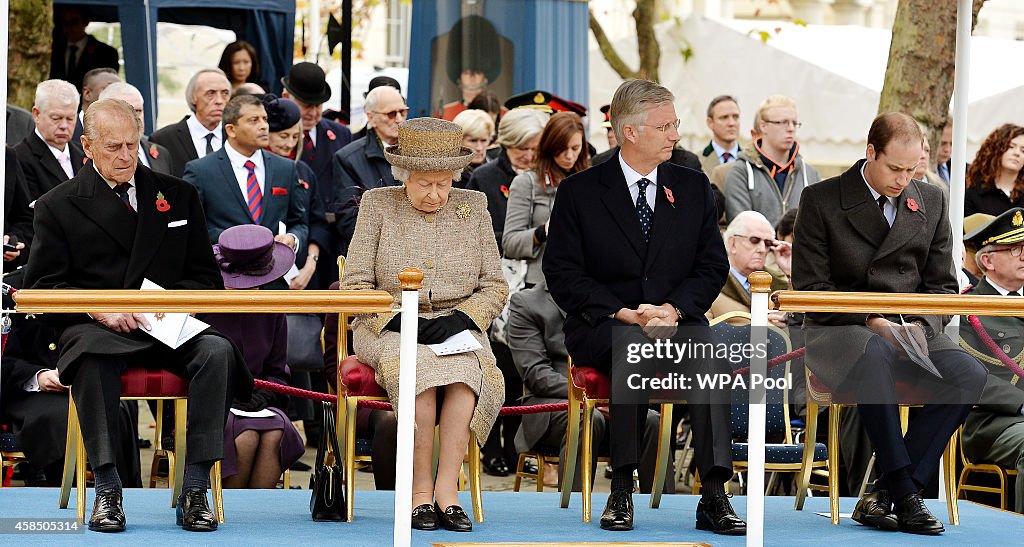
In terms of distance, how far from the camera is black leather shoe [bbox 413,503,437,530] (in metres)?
6.20

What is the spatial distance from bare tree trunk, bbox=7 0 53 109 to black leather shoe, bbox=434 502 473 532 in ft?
19.6

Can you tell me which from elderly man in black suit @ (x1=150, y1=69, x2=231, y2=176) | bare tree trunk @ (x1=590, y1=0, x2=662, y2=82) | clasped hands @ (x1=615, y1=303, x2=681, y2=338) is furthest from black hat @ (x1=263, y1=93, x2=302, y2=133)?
bare tree trunk @ (x1=590, y1=0, x2=662, y2=82)

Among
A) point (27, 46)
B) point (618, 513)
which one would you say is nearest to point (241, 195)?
point (618, 513)

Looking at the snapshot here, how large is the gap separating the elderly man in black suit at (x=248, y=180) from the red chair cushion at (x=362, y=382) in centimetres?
192

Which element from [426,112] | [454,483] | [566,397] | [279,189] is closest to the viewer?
[454,483]

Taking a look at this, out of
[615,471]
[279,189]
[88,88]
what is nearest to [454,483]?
[615,471]

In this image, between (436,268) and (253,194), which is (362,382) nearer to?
(436,268)

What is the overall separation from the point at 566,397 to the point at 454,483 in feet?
5.29

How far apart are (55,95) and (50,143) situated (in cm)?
26

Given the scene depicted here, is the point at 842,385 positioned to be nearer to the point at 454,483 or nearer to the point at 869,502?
the point at 869,502

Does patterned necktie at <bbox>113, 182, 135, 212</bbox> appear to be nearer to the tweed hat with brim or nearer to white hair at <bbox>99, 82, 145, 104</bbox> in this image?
the tweed hat with brim

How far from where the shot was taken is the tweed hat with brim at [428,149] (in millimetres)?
6559

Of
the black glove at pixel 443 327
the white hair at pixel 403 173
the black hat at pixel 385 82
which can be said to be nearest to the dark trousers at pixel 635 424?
the black glove at pixel 443 327

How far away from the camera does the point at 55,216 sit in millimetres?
6375
